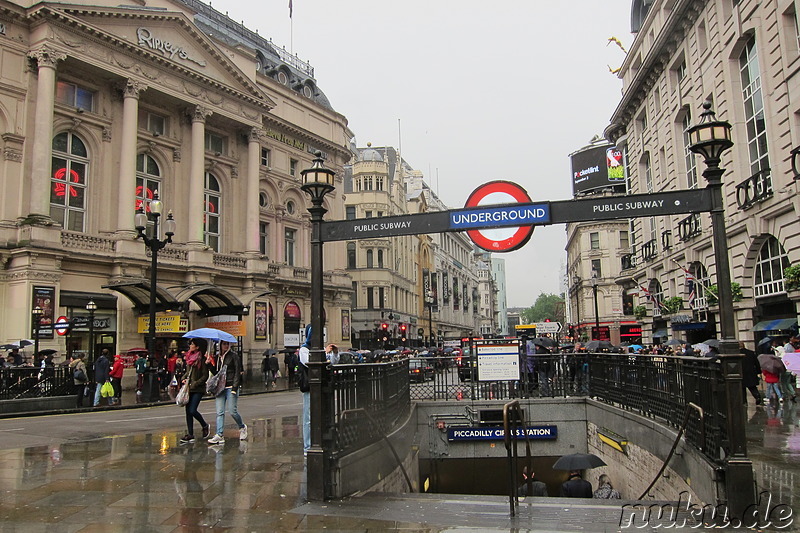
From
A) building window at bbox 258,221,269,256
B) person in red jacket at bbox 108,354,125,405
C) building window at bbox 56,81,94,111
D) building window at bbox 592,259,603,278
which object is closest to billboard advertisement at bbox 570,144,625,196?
building window at bbox 592,259,603,278

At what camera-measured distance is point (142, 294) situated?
30266mm

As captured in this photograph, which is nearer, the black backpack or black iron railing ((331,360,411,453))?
black iron railing ((331,360,411,453))

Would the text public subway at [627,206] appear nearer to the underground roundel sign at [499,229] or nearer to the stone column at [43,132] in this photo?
the underground roundel sign at [499,229]

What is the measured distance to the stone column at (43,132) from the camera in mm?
27766

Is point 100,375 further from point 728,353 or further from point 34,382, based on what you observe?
point 728,353

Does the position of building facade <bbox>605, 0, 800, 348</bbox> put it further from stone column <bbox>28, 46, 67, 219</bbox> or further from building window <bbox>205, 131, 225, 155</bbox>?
stone column <bbox>28, 46, 67, 219</bbox>

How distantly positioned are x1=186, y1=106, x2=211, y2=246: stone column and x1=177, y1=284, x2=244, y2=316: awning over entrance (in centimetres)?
339

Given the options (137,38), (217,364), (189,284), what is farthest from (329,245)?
(217,364)

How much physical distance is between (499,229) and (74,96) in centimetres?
3058

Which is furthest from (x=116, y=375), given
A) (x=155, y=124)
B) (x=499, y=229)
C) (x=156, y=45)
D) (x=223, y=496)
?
(x=156, y=45)

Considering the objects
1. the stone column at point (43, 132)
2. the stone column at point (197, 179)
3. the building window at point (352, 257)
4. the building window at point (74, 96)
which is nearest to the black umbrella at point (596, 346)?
the stone column at point (197, 179)

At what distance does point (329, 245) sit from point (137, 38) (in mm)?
21540

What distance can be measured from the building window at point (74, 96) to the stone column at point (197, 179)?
5.91 metres

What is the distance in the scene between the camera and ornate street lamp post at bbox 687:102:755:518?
660 cm
